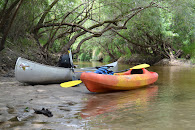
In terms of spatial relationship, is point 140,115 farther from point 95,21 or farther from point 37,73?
point 95,21

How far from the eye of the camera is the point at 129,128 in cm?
312

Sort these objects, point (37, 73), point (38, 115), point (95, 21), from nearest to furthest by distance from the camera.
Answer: point (38, 115)
point (37, 73)
point (95, 21)

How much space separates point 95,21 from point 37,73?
7048 mm

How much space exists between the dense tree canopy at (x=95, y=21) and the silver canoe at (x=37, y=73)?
2.64 meters

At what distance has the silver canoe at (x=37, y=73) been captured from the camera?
24.3 ft

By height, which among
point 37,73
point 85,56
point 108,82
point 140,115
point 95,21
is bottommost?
point 140,115

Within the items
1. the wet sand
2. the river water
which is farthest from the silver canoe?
the river water

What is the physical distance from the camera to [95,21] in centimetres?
1366

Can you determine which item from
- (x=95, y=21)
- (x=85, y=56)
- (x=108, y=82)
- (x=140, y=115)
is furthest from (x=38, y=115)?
(x=85, y=56)

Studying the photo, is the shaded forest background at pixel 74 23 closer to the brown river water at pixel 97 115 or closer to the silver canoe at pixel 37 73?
the silver canoe at pixel 37 73

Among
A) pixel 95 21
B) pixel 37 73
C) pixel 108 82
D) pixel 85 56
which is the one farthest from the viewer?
pixel 85 56

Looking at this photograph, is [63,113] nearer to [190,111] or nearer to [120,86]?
[190,111]

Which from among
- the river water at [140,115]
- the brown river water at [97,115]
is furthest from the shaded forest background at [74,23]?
the river water at [140,115]

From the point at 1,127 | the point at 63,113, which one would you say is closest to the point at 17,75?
the point at 63,113
